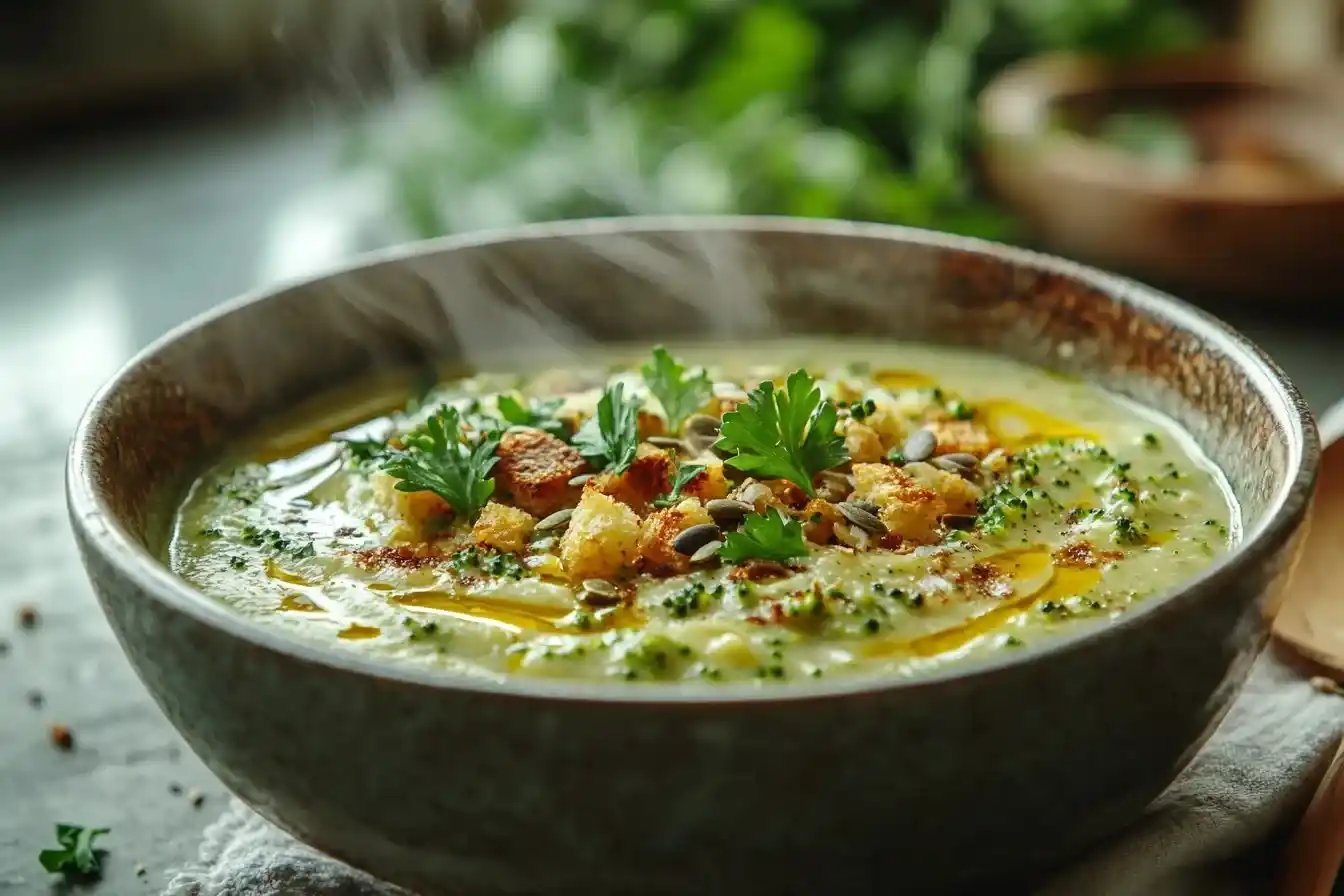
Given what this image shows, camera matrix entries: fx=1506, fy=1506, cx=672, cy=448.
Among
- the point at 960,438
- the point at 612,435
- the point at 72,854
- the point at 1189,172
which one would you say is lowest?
the point at 72,854

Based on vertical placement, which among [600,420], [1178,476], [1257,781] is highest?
[600,420]

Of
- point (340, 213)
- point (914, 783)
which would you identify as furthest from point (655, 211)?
point (914, 783)

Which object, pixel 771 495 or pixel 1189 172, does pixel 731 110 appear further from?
pixel 771 495

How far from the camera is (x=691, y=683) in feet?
6.28

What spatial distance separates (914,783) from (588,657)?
20.3 inches

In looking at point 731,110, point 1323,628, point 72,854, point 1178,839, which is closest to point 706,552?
point 1178,839

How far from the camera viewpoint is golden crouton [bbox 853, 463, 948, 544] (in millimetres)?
2299

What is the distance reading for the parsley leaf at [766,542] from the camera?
2.18m

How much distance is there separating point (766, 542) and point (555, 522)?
377 mm

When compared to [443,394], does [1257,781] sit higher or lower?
lower

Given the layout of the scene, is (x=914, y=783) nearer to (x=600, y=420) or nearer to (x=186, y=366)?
(x=600, y=420)

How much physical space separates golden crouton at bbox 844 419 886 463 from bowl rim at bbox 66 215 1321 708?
1.89 ft

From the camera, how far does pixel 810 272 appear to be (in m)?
3.29

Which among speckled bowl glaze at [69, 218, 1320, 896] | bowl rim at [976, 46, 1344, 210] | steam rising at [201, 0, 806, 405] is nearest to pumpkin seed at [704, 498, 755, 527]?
speckled bowl glaze at [69, 218, 1320, 896]
